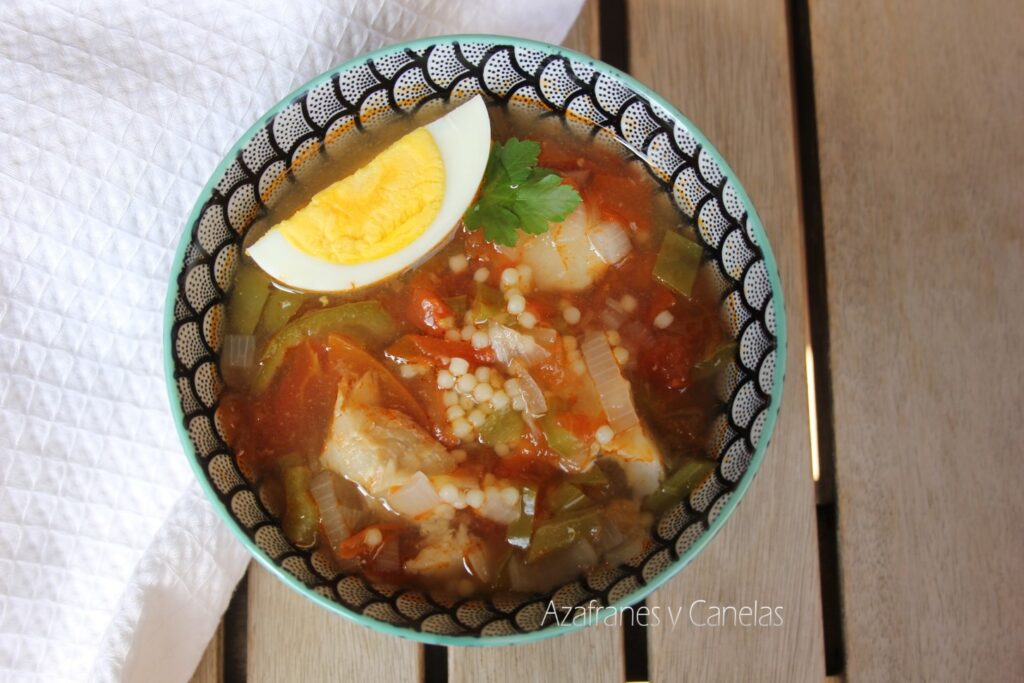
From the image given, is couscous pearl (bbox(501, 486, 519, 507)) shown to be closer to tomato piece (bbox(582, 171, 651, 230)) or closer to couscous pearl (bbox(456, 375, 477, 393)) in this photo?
couscous pearl (bbox(456, 375, 477, 393))

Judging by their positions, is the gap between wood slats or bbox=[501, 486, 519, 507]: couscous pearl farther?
the gap between wood slats

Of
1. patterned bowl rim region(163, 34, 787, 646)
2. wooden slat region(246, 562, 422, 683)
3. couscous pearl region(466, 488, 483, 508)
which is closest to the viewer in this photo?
patterned bowl rim region(163, 34, 787, 646)

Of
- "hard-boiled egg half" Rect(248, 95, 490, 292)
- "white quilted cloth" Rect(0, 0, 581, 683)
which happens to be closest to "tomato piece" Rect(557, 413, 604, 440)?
"hard-boiled egg half" Rect(248, 95, 490, 292)

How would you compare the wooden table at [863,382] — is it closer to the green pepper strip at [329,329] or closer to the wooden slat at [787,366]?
the wooden slat at [787,366]

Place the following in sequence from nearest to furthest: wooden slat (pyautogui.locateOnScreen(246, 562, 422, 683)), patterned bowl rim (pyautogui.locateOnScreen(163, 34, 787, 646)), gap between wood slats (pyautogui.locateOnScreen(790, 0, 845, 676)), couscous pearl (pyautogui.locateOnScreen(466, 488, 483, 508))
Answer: patterned bowl rim (pyautogui.locateOnScreen(163, 34, 787, 646)), couscous pearl (pyautogui.locateOnScreen(466, 488, 483, 508)), wooden slat (pyautogui.locateOnScreen(246, 562, 422, 683)), gap between wood slats (pyautogui.locateOnScreen(790, 0, 845, 676))

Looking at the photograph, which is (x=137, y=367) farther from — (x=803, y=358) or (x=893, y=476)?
(x=893, y=476)

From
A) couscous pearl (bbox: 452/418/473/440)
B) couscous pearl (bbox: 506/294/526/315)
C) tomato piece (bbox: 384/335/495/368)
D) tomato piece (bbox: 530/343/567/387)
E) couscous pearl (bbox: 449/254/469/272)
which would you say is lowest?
couscous pearl (bbox: 452/418/473/440)

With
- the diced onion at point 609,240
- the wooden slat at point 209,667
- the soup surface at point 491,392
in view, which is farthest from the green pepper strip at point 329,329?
the wooden slat at point 209,667
